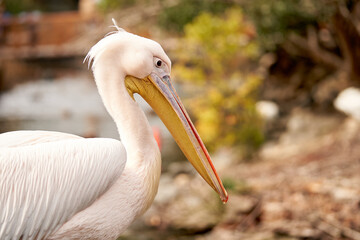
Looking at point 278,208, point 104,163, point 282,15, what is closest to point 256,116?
point 282,15

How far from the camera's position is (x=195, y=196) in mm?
4227

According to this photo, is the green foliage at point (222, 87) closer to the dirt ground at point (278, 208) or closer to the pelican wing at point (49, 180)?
the dirt ground at point (278, 208)

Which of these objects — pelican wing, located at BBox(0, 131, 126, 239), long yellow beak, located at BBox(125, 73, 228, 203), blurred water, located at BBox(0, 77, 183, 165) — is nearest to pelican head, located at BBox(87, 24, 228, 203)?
long yellow beak, located at BBox(125, 73, 228, 203)

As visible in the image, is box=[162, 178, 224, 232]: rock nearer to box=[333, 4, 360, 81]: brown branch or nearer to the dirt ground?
the dirt ground

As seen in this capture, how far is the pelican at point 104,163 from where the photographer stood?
1.28 meters

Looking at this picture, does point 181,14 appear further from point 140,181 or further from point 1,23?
point 1,23

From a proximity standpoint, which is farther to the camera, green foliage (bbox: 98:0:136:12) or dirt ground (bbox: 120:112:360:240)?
green foliage (bbox: 98:0:136:12)

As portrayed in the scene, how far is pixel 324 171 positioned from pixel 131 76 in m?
3.45

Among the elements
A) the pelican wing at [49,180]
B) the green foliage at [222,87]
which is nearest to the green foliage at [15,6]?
the green foliage at [222,87]

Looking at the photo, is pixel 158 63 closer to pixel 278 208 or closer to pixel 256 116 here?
pixel 278 208

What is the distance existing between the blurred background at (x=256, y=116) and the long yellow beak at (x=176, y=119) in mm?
972

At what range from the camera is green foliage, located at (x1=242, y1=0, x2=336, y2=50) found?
15.5 ft

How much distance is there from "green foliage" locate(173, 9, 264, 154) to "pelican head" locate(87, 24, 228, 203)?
18.2 feet

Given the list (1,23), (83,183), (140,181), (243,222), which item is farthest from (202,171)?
(1,23)
